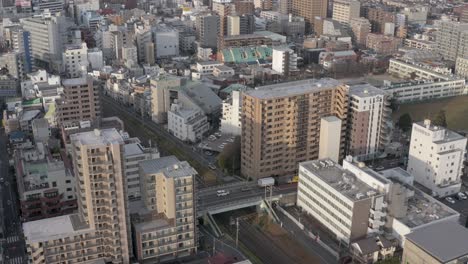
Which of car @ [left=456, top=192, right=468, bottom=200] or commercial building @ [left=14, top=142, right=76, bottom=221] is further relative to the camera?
car @ [left=456, top=192, right=468, bottom=200]

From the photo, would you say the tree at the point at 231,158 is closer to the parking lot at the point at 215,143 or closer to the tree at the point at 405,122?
the parking lot at the point at 215,143

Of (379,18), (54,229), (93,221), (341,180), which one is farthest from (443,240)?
(379,18)

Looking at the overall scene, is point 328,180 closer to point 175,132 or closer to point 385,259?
point 385,259

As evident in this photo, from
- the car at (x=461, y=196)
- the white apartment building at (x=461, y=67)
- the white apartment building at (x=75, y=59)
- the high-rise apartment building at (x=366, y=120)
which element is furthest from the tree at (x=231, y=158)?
the white apartment building at (x=461, y=67)

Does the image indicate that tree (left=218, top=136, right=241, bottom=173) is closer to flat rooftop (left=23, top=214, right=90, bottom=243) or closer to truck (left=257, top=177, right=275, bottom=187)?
truck (left=257, top=177, right=275, bottom=187)

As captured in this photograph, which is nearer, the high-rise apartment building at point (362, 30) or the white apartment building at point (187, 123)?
the white apartment building at point (187, 123)

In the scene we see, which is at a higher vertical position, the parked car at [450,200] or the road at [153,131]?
the road at [153,131]

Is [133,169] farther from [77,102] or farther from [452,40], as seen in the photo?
[452,40]

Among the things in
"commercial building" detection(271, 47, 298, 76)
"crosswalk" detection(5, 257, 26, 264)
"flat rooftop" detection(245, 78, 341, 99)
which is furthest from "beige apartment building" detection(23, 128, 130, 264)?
"commercial building" detection(271, 47, 298, 76)
